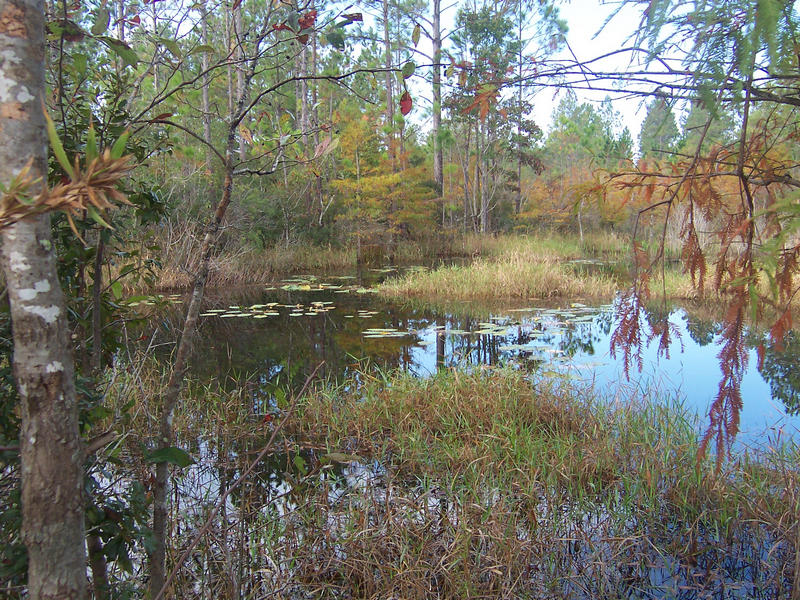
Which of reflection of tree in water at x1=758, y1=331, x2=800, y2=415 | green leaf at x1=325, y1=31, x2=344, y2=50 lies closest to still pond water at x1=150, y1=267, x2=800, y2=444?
reflection of tree in water at x1=758, y1=331, x2=800, y2=415

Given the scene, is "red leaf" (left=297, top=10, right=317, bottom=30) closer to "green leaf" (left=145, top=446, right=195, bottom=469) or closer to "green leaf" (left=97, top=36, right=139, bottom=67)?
"green leaf" (left=97, top=36, right=139, bottom=67)

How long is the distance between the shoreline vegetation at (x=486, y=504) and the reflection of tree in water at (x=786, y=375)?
4.83 ft

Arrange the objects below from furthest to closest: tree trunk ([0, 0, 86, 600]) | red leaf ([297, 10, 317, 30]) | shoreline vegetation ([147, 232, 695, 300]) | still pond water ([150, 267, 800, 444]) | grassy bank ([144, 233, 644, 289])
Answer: grassy bank ([144, 233, 644, 289]), shoreline vegetation ([147, 232, 695, 300]), still pond water ([150, 267, 800, 444]), red leaf ([297, 10, 317, 30]), tree trunk ([0, 0, 86, 600])

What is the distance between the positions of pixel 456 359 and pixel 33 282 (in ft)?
16.2

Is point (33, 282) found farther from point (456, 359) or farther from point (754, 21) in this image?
point (456, 359)

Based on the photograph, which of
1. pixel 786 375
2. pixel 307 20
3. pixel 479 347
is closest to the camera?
pixel 307 20

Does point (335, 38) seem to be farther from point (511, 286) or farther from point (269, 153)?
point (511, 286)

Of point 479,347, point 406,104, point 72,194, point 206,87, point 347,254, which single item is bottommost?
point 479,347

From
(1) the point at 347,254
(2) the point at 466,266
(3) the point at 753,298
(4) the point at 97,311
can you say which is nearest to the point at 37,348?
(4) the point at 97,311

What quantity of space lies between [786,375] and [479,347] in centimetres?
299

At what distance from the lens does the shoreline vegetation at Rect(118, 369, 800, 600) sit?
2064 mm

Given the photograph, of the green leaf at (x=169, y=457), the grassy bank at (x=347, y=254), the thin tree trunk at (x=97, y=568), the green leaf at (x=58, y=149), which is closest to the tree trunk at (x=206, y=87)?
the green leaf at (x=169, y=457)

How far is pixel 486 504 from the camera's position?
246 cm

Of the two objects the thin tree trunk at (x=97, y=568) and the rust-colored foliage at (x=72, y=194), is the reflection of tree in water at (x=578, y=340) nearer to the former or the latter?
the thin tree trunk at (x=97, y=568)
